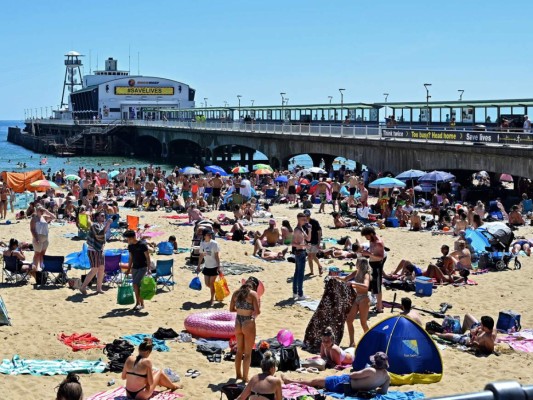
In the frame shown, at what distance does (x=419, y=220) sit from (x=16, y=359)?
13533mm

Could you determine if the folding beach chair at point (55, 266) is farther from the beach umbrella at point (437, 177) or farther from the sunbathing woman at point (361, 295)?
the beach umbrella at point (437, 177)

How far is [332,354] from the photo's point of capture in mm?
9203

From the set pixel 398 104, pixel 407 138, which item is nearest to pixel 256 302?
pixel 407 138

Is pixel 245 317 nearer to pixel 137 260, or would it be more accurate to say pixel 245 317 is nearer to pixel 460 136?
pixel 137 260

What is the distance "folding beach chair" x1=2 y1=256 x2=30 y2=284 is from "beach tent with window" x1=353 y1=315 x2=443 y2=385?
23.2 feet

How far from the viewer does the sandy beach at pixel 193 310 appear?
870 cm

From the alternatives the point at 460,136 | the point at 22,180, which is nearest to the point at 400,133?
the point at 460,136

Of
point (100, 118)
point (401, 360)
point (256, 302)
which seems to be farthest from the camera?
point (100, 118)

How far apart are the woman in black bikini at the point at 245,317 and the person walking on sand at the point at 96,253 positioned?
476cm

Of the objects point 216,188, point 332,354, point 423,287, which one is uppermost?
point 216,188

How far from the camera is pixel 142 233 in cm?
2025

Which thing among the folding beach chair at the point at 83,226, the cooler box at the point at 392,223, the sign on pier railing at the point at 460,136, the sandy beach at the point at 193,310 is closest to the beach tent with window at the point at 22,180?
the folding beach chair at the point at 83,226

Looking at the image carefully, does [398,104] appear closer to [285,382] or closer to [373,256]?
[373,256]

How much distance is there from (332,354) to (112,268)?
5.64 metres
